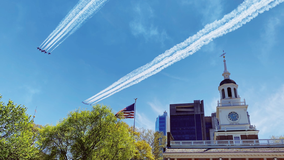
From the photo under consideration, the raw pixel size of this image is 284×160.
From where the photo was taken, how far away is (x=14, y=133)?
86.7 feet

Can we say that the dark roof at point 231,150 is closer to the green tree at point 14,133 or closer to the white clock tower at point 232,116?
the white clock tower at point 232,116

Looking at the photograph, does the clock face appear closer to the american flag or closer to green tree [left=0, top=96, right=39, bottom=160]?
the american flag

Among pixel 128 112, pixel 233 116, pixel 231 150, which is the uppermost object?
pixel 233 116

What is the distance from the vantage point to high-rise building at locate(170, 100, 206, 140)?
119m

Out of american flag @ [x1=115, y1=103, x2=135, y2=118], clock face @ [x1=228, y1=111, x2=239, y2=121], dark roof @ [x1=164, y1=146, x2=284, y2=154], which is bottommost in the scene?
dark roof @ [x1=164, y1=146, x2=284, y2=154]

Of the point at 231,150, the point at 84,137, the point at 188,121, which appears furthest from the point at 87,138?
the point at 188,121

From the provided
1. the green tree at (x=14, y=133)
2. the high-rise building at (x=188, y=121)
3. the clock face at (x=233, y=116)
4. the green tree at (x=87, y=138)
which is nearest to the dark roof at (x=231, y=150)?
the green tree at (x=87, y=138)

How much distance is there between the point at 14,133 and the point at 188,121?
108 metres

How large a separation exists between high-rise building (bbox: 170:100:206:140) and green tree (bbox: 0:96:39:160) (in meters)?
104

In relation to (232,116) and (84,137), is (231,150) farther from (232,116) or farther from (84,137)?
(84,137)

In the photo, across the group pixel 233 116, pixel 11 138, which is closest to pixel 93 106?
pixel 11 138

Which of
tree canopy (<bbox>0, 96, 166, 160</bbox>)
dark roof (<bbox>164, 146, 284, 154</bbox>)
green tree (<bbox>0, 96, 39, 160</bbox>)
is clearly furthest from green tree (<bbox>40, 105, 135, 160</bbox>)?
dark roof (<bbox>164, 146, 284, 154</bbox>)

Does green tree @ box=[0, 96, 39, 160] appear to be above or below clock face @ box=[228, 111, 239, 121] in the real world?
below

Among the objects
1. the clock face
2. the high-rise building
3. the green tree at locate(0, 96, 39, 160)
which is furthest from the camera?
the high-rise building
